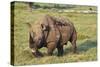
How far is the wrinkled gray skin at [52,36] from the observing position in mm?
2852

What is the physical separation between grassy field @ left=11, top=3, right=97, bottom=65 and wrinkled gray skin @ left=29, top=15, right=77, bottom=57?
6 centimetres

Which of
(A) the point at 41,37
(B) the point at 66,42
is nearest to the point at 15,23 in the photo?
(A) the point at 41,37

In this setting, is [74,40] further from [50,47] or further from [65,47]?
[50,47]

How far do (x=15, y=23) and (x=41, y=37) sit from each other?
399 millimetres

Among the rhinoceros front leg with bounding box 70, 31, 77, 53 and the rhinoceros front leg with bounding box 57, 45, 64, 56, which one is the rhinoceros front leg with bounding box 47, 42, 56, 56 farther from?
the rhinoceros front leg with bounding box 70, 31, 77, 53

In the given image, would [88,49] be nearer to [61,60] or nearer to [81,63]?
[81,63]

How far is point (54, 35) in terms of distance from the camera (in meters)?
2.94

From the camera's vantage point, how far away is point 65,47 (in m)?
3.02

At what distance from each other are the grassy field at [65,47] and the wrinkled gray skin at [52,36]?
Result: 58mm

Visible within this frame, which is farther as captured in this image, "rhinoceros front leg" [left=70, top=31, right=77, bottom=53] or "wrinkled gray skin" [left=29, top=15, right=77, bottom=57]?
"rhinoceros front leg" [left=70, top=31, right=77, bottom=53]

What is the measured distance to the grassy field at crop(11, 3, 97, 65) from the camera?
2.76 metres

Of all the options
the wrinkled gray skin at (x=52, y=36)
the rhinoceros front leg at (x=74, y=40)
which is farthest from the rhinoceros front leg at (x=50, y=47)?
the rhinoceros front leg at (x=74, y=40)

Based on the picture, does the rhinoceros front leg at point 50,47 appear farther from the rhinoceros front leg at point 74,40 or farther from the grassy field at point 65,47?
the rhinoceros front leg at point 74,40

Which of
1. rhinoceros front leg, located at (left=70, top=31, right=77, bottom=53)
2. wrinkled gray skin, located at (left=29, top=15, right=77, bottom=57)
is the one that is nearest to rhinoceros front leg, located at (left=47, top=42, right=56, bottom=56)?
wrinkled gray skin, located at (left=29, top=15, right=77, bottom=57)
